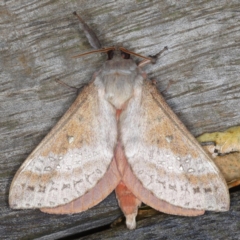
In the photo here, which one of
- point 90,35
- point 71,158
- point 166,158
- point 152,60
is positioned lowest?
point 166,158

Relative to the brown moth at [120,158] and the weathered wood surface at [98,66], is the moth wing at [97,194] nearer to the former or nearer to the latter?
the brown moth at [120,158]

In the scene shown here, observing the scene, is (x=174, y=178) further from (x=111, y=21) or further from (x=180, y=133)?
(x=111, y=21)

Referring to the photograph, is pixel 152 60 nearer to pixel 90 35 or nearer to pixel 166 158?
pixel 90 35

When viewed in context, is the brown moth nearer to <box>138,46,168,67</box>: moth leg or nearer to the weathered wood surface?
<box>138,46,168,67</box>: moth leg

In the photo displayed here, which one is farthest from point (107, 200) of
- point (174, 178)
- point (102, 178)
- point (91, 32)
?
point (91, 32)

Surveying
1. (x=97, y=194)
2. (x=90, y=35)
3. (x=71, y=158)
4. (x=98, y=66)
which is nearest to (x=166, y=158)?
(x=97, y=194)

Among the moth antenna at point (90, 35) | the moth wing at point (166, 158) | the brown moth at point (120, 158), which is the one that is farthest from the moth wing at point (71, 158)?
the moth antenna at point (90, 35)

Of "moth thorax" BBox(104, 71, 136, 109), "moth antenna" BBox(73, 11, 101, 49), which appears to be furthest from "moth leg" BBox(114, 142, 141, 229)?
"moth antenna" BBox(73, 11, 101, 49)
